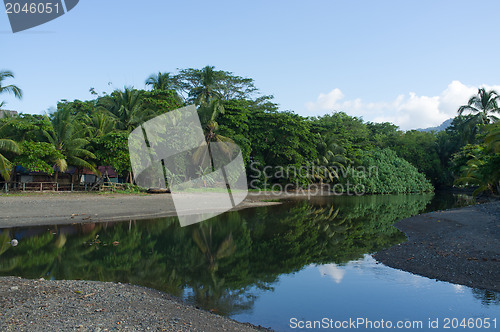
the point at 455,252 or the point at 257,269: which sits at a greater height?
the point at 455,252

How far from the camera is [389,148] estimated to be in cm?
5847

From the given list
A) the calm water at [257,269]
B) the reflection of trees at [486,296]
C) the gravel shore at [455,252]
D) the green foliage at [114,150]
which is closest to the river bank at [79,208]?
the calm water at [257,269]

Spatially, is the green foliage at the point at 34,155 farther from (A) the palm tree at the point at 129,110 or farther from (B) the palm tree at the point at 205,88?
(B) the palm tree at the point at 205,88

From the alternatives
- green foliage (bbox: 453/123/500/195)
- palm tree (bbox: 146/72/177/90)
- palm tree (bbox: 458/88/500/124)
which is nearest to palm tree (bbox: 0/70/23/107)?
palm tree (bbox: 146/72/177/90)

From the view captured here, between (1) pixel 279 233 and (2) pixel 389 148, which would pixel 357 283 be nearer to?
(1) pixel 279 233

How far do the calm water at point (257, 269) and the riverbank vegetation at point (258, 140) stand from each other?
408 inches

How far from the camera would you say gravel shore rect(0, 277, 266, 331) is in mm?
5586

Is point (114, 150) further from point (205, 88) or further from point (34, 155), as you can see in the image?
point (205, 88)

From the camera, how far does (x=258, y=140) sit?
41375mm

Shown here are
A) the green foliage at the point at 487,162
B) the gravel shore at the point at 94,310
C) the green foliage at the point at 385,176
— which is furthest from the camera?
the green foliage at the point at 385,176

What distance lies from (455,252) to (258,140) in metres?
31.2
